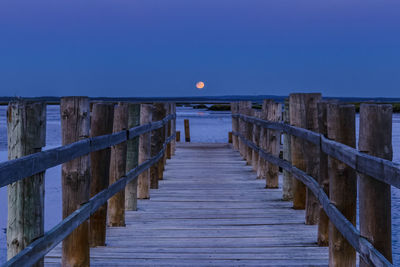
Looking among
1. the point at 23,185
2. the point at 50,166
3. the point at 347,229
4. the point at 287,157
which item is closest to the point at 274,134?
the point at 287,157

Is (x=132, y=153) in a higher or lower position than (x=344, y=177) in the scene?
higher

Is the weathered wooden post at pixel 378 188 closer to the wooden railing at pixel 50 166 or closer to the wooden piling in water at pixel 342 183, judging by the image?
the wooden piling in water at pixel 342 183

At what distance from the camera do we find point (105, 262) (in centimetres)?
473

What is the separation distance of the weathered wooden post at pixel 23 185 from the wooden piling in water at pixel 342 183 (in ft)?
7.83

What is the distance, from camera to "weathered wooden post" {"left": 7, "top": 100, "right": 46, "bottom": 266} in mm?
2947

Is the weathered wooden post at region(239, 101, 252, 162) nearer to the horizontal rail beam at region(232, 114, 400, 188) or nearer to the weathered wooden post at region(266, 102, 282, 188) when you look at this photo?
the weathered wooden post at region(266, 102, 282, 188)

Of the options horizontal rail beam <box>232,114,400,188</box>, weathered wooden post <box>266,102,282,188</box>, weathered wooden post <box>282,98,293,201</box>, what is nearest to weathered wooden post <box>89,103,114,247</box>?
horizontal rail beam <box>232,114,400,188</box>

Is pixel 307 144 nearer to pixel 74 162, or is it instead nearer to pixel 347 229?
pixel 347 229

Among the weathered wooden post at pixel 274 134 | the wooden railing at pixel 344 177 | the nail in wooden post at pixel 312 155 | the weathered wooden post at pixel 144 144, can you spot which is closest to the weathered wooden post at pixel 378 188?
the wooden railing at pixel 344 177

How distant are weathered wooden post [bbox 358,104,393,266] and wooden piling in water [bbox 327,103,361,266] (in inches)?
38.3

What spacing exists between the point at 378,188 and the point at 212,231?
3144 millimetres

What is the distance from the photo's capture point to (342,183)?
169 inches

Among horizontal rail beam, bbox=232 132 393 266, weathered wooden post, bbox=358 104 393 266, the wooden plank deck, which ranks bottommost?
the wooden plank deck

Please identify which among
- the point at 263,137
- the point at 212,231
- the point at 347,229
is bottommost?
the point at 212,231
